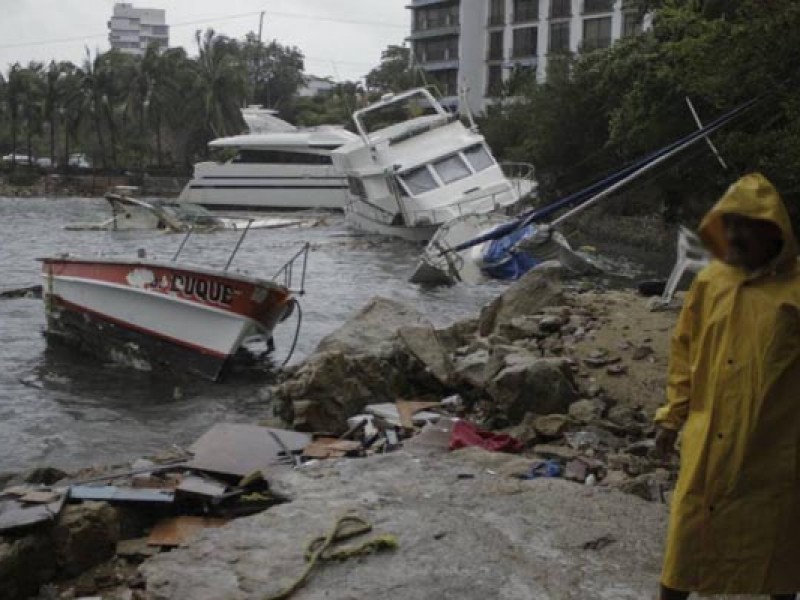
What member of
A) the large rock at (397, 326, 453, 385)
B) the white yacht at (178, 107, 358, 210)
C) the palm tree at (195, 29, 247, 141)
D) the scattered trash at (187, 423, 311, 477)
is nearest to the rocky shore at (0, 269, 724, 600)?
the large rock at (397, 326, 453, 385)

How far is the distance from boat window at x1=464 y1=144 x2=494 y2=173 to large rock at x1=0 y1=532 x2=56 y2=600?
24245mm

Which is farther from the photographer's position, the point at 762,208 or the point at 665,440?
the point at 665,440

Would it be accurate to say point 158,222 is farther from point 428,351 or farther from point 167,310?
point 428,351

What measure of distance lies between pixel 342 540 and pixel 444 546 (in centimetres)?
50

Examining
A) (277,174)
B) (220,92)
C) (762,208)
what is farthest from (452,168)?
(220,92)

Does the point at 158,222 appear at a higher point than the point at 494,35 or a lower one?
lower

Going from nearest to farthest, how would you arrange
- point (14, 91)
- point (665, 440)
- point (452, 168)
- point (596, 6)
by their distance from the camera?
point (665, 440)
point (452, 168)
point (596, 6)
point (14, 91)

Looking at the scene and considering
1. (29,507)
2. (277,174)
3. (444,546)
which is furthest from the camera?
(277,174)

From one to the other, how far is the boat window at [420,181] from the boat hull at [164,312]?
50.4 feet

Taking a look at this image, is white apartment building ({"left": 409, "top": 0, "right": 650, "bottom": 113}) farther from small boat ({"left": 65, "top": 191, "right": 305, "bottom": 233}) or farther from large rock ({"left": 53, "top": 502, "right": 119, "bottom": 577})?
large rock ({"left": 53, "top": 502, "right": 119, "bottom": 577})

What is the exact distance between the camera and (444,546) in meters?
4.71

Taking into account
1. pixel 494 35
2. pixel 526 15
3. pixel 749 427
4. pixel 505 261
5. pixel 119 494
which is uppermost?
pixel 526 15

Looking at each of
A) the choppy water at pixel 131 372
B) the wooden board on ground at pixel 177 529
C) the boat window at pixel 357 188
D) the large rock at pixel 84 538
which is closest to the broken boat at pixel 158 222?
the choppy water at pixel 131 372

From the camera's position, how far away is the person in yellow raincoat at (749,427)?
3.12 meters
